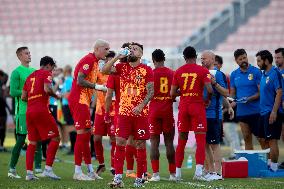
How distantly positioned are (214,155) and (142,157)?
223 centimetres

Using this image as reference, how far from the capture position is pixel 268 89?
14.7 metres

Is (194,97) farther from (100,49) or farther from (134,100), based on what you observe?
(100,49)

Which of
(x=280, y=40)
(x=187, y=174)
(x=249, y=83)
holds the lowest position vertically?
(x=187, y=174)

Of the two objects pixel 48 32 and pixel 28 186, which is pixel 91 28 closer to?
pixel 48 32

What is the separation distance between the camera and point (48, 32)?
37188 millimetres

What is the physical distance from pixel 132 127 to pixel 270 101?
143 inches

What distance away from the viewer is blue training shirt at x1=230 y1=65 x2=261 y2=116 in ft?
49.4

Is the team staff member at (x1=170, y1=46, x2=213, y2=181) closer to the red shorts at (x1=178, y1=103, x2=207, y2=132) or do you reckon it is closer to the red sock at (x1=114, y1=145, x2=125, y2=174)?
the red shorts at (x1=178, y1=103, x2=207, y2=132)

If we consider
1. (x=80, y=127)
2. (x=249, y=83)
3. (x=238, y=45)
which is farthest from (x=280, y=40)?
(x=80, y=127)

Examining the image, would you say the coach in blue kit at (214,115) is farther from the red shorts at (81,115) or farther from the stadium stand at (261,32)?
the stadium stand at (261,32)

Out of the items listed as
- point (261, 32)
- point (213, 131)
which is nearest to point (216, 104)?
point (213, 131)

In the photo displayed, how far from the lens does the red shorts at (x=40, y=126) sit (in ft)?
44.6

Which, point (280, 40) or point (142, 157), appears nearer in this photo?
point (142, 157)

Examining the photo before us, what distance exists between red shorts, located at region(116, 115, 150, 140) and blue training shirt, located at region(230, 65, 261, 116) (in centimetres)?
365
